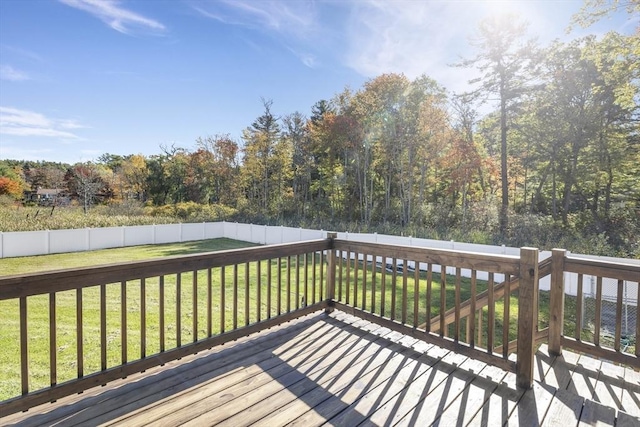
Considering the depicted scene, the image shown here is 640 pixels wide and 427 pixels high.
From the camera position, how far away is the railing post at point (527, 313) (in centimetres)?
210

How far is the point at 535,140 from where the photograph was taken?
13.4 metres

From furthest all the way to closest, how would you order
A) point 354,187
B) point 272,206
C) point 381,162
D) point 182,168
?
point 182,168 < point 272,206 < point 354,187 < point 381,162

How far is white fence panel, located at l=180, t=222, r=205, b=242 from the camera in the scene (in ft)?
48.1

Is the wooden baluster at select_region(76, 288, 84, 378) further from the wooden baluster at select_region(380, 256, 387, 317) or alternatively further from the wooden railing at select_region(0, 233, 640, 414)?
the wooden baluster at select_region(380, 256, 387, 317)

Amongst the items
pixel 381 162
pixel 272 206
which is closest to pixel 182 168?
pixel 272 206

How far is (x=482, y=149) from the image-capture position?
1502cm

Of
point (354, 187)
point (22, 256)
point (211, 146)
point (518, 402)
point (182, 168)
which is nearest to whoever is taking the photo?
point (518, 402)

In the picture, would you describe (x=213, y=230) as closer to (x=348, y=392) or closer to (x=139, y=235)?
(x=139, y=235)

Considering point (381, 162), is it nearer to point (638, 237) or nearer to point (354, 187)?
point (354, 187)

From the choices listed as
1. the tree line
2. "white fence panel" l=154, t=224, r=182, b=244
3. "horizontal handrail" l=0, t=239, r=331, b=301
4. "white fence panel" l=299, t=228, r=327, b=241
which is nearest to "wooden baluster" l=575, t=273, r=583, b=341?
"horizontal handrail" l=0, t=239, r=331, b=301

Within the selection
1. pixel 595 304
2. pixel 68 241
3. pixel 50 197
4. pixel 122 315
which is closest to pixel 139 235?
pixel 68 241

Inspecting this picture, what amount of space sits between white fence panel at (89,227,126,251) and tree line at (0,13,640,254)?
630cm

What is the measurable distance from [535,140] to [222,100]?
1415 cm

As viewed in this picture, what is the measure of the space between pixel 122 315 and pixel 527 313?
8.76 ft
